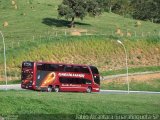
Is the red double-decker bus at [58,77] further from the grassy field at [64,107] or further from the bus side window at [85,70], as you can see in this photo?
the grassy field at [64,107]

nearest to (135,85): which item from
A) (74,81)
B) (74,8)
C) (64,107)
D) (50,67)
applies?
(74,81)

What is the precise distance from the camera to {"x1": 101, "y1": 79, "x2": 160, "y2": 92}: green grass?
83.8 m

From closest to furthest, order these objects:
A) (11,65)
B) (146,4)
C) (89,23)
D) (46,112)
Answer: (46,112)
(11,65)
(89,23)
(146,4)

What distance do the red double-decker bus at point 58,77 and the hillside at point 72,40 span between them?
19941 millimetres

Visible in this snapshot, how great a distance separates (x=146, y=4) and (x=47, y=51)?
6669 cm

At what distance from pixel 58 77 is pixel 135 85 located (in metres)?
23.7

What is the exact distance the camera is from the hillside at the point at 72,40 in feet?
302

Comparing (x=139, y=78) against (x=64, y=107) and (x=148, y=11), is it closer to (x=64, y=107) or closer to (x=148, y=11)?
(x=64, y=107)

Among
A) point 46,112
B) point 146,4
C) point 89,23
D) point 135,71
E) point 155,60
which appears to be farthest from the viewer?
point 146,4

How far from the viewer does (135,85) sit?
8575 centimetres

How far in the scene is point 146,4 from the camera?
6019 inches

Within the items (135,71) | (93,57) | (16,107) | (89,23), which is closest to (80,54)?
(93,57)

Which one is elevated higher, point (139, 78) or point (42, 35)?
point (42, 35)

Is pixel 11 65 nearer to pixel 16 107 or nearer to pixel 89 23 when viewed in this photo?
pixel 89 23
